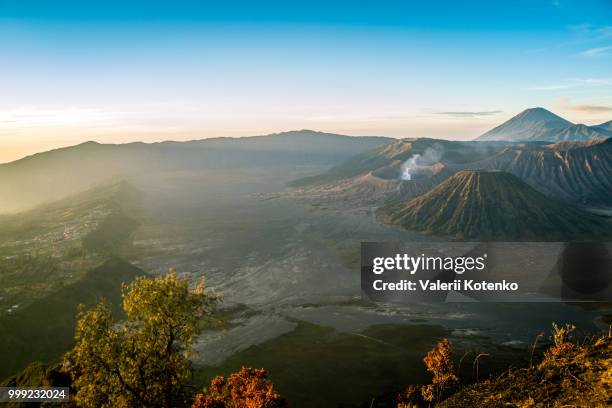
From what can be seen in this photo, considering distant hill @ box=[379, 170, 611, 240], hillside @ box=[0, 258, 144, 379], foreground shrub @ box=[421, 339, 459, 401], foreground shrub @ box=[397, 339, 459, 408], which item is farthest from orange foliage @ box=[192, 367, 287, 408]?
distant hill @ box=[379, 170, 611, 240]

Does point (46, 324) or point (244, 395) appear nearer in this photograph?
point (244, 395)

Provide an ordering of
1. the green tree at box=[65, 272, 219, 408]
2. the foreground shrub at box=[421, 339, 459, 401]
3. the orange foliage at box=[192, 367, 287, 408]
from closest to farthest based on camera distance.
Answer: the green tree at box=[65, 272, 219, 408] < the orange foliage at box=[192, 367, 287, 408] < the foreground shrub at box=[421, 339, 459, 401]

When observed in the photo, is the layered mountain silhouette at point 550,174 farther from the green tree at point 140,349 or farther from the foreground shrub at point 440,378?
the green tree at point 140,349

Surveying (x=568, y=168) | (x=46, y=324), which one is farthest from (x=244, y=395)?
(x=568, y=168)

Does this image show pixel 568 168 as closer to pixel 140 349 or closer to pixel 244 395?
pixel 244 395

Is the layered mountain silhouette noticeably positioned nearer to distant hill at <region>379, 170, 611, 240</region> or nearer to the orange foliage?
distant hill at <region>379, 170, 611, 240</region>

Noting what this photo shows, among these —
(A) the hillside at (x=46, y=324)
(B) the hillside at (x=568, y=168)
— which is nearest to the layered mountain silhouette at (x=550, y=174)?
(B) the hillside at (x=568, y=168)
